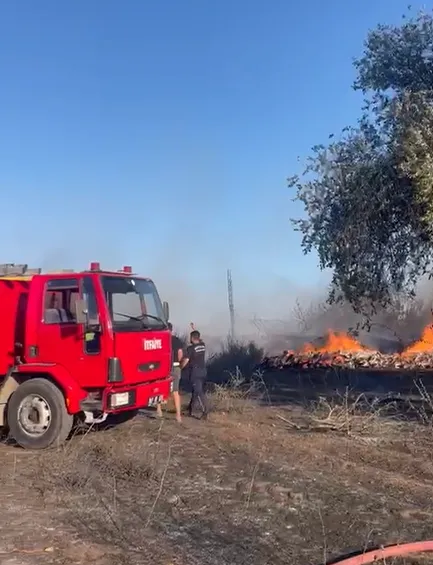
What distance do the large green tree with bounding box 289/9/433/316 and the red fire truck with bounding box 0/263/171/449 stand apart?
3710 mm

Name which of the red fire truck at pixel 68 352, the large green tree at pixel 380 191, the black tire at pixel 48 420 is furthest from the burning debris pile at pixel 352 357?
the black tire at pixel 48 420

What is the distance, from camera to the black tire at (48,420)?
33.3ft

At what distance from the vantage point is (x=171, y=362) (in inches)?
479

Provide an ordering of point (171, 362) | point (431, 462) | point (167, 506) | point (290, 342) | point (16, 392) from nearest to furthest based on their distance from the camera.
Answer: point (167, 506), point (431, 462), point (16, 392), point (171, 362), point (290, 342)

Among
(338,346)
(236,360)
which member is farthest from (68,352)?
(338,346)

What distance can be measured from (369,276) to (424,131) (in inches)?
113

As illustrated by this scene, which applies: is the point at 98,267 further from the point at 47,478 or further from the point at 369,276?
the point at 369,276

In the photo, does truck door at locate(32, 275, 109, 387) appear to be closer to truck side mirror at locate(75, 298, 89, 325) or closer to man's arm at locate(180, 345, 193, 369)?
truck side mirror at locate(75, 298, 89, 325)

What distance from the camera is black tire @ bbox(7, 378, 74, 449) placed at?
1014 cm

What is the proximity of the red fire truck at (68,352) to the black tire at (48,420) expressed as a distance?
1cm

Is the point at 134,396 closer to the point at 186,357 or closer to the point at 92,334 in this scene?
the point at 92,334

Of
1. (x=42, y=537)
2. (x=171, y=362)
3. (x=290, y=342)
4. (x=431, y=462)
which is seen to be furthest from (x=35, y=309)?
(x=290, y=342)

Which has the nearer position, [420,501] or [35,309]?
[420,501]

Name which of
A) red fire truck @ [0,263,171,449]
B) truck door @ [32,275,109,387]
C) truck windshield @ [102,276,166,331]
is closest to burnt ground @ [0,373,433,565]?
red fire truck @ [0,263,171,449]
